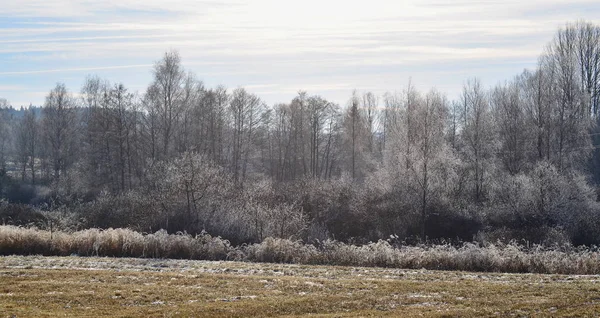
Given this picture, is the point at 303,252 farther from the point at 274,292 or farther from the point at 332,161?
the point at 332,161

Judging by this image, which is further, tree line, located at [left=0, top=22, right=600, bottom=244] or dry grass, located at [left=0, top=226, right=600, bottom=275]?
tree line, located at [left=0, top=22, right=600, bottom=244]

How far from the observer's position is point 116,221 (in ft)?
122

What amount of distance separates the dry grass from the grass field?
2.22m

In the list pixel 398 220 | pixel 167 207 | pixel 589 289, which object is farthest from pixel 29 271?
pixel 398 220

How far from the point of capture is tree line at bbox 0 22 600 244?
37062 mm

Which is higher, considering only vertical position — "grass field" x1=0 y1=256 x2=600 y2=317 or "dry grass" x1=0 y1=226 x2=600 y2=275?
"dry grass" x1=0 y1=226 x2=600 y2=275

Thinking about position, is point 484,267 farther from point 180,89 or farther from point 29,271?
point 180,89

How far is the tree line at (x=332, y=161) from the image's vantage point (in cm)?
3706

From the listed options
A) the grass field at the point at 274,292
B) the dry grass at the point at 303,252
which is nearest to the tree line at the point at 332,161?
the dry grass at the point at 303,252

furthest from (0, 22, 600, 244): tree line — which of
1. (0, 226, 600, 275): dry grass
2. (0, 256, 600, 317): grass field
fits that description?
(0, 256, 600, 317): grass field

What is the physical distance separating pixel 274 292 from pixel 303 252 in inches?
316

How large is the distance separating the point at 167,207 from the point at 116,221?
341cm

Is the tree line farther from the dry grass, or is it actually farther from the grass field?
the grass field

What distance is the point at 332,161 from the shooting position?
73.4 meters
